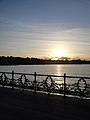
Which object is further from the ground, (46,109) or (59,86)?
(59,86)

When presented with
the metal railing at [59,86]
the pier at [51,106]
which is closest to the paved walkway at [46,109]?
the pier at [51,106]

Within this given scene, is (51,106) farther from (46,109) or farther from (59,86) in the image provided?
(59,86)

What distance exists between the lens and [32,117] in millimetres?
8836

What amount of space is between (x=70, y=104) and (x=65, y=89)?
2.54 metres

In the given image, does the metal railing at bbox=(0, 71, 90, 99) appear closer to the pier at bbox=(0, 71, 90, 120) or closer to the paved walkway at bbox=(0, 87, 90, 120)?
the pier at bbox=(0, 71, 90, 120)

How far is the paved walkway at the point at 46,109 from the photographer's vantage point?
8875 millimetres

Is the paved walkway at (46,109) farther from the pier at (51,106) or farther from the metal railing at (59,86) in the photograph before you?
the metal railing at (59,86)

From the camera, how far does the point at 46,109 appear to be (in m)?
10.3

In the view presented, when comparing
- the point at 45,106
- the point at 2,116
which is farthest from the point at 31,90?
the point at 2,116

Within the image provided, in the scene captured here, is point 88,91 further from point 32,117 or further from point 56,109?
point 32,117

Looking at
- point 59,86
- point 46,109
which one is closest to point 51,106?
point 46,109

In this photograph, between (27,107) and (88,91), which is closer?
(27,107)

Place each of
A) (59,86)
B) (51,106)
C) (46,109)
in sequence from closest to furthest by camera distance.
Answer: (46,109)
(51,106)
(59,86)

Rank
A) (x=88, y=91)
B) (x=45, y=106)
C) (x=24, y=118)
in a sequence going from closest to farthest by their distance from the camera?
(x=24, y=118), (x=45, y=106), (x=88, y=91)
